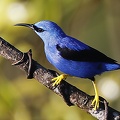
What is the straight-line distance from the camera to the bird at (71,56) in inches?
89.6

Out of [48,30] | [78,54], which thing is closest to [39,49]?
[48,30]

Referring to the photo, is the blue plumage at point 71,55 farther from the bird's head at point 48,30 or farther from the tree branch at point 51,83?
the tree branch at point 51,83

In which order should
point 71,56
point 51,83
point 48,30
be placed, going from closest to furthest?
point 51,83, point 71,56, point 48,30

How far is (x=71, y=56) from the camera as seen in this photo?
2.28m

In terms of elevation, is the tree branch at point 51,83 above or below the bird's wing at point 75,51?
below

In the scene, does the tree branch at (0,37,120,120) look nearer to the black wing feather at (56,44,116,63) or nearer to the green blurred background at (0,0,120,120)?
the black wing feather at (56,44,116,63)

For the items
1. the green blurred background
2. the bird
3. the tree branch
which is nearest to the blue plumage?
the bird

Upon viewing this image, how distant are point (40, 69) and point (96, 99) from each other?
10.0 inches

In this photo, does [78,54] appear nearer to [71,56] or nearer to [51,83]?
[71,56]

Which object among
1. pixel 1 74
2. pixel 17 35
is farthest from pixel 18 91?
pixel 17 35

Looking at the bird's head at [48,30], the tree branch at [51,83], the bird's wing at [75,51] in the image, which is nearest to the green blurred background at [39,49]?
the bird's head at [48,30]

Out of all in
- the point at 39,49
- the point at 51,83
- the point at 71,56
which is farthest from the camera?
the point at 39,49

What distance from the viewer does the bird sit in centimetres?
228

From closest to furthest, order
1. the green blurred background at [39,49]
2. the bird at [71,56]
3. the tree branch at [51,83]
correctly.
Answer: the tree branch at [51,83], the bird at [71,56], the green blurred background at [39,49]
